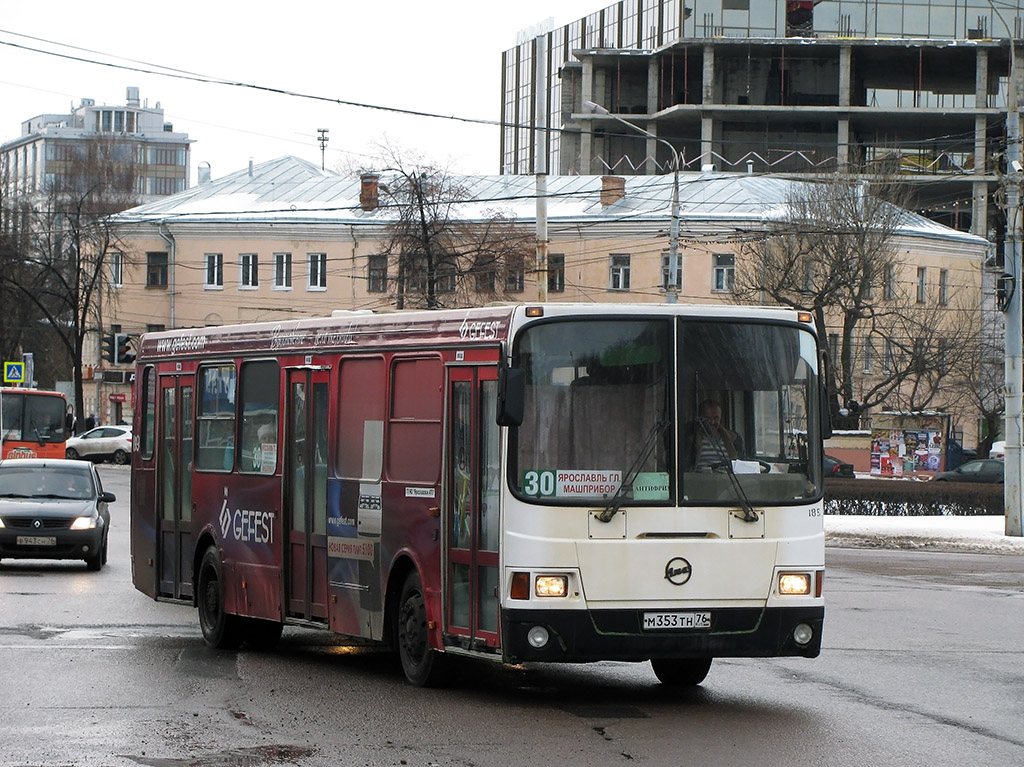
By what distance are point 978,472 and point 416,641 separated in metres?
46.0

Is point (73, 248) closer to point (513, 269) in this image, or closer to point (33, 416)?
point (33, 416)

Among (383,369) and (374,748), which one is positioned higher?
(383,369)

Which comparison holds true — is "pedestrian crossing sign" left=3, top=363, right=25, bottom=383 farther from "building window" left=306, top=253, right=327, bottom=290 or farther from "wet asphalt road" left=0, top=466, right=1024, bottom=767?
"wet asphalt road" left=0, top=466, right=1024, bottom=767

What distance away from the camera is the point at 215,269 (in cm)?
7138

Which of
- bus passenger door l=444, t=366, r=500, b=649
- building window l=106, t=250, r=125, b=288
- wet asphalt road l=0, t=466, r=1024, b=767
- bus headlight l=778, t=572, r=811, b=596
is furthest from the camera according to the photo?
building window l=106, t=250, r=125, b=288

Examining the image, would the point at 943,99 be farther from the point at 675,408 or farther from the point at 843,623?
the point at 675,408

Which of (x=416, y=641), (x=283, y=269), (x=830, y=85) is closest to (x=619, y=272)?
(x=283, y=269)

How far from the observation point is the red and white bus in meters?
10.1

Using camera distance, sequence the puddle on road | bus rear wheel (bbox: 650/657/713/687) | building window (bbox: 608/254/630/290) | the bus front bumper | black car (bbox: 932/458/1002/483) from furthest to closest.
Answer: building window (bbox: 608/254/630/290) → black car (bbox: 932/458/1002/483) → bus rear wheel (bbox: 650/657/713/687) → the bus front bumper → the puddle on road

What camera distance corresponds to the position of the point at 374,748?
888 cm

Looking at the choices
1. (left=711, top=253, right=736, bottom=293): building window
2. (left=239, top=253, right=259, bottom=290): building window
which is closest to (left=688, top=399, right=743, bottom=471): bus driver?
(left=711, top=253, right=736, bottom=293): building window

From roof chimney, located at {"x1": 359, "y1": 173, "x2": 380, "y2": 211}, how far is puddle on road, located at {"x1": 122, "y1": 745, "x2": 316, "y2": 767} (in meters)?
60.6

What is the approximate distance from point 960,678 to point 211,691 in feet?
16.9

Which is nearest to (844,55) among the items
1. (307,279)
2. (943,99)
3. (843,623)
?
(943,99)
